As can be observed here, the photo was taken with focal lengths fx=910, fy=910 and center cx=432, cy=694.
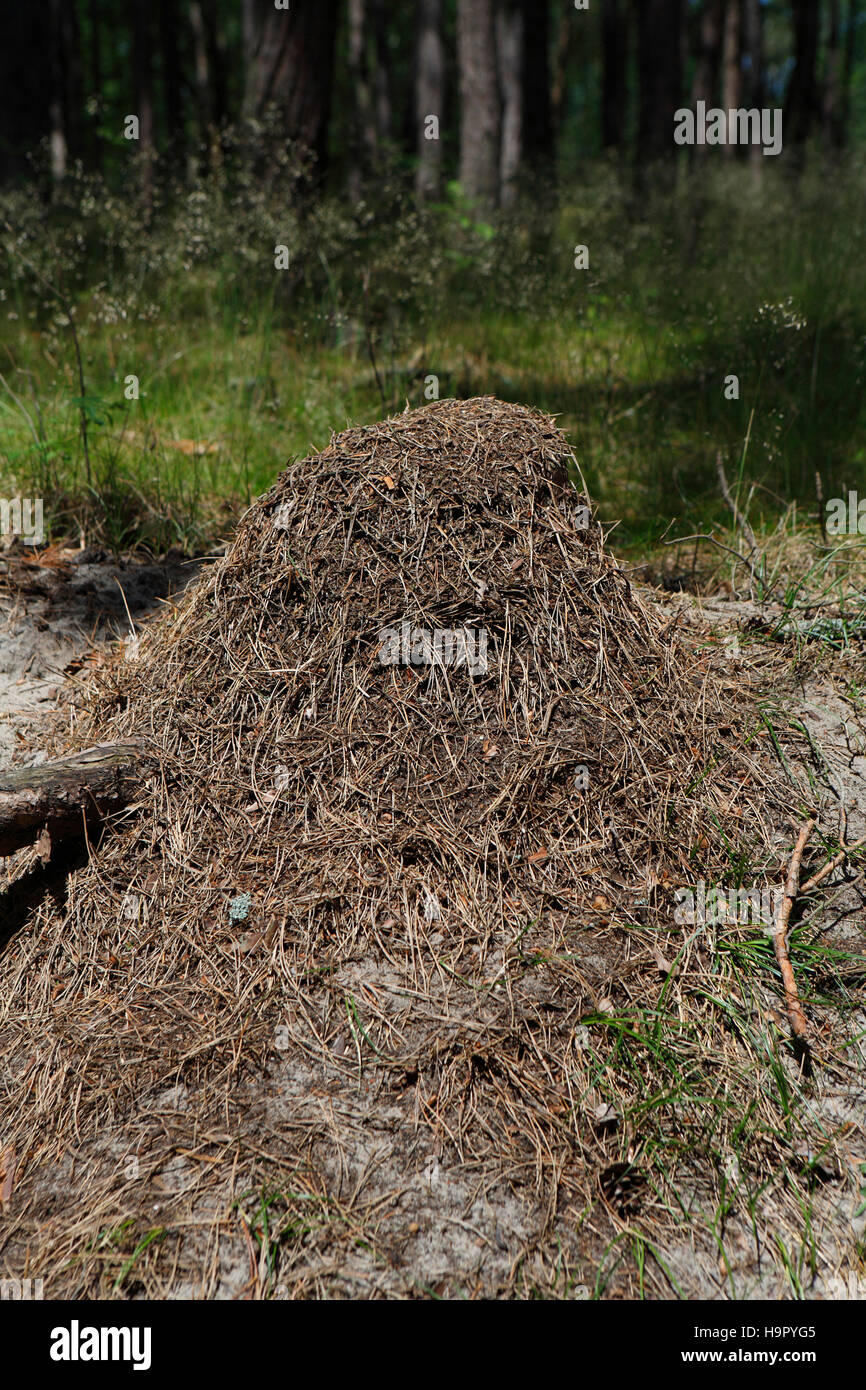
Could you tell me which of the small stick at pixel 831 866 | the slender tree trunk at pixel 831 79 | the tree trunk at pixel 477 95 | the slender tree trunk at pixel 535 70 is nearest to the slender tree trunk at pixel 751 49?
the slender tree trunk at pixel 535 70

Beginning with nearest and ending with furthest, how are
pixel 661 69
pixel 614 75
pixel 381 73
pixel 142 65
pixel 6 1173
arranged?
1. pixel 6 1173
2. pixel 661 69
3. pixel 142 65
4. pixel 614 75
5. pixel 381 73

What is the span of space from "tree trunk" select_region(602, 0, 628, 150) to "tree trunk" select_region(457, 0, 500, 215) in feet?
26.5

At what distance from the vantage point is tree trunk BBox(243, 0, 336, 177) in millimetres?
6348

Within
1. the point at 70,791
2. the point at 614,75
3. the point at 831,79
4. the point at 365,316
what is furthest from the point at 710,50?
the point at 70,791

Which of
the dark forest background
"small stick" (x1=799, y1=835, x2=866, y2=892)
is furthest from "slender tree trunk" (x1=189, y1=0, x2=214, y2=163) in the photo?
"small stick" (x1=799, y1=835, x2=866, y2=892)

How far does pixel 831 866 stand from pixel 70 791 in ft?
6.58

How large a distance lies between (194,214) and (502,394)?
2.25m

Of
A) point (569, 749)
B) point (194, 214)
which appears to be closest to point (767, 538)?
point (569, 749)

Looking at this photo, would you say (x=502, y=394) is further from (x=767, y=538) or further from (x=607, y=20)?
(x=607, y=20)

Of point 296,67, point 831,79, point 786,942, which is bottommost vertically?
point 786,942

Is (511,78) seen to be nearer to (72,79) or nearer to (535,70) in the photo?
(535,70)

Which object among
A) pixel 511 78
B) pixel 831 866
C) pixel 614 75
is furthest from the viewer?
pixel 614 75

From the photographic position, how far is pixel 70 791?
95.4 inches

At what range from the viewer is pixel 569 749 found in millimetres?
2482
